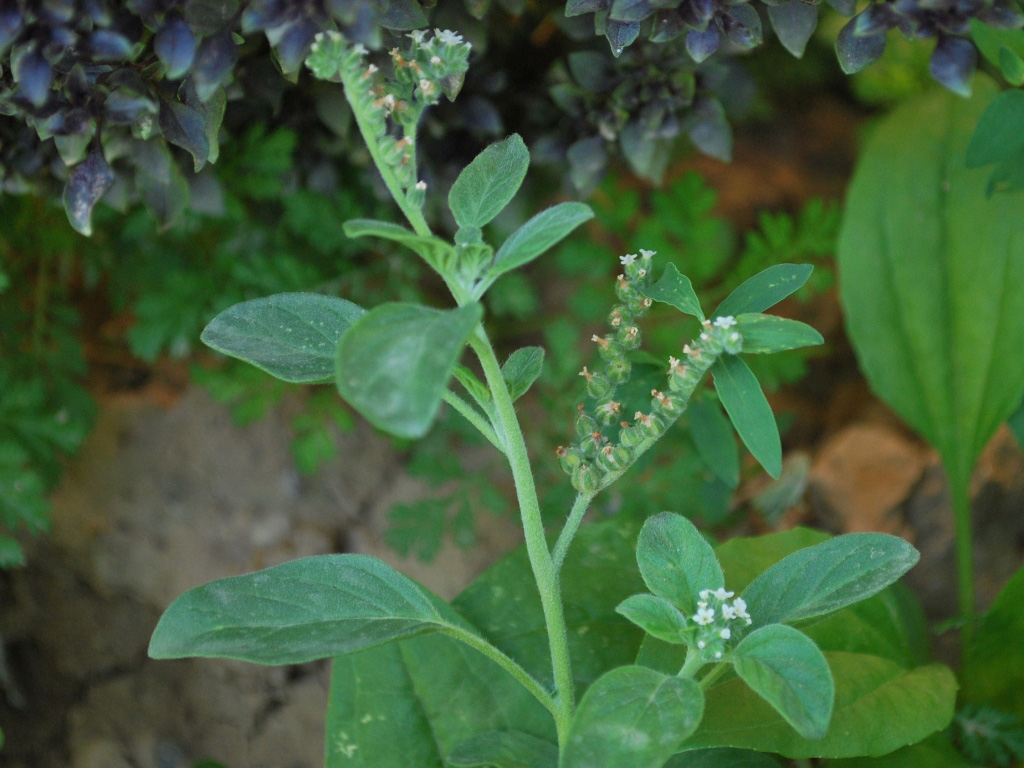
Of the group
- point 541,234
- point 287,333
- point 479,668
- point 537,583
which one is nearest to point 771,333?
point 541,234

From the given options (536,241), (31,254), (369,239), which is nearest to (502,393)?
(536,241)

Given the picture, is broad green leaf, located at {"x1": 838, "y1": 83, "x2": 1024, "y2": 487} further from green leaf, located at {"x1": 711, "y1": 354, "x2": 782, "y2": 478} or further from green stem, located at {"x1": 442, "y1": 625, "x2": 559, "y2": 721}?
→ green stem, located at {"x1": 442, "y1": 625, "x2": 559, "y2": 721}

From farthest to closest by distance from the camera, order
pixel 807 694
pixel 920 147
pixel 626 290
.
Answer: pixel 920 147, pixel 626 290, pixel 807 694

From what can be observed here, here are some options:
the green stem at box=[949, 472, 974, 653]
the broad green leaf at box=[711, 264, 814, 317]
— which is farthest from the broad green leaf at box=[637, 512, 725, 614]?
the green stem at box=[949, 472, 974, 653]

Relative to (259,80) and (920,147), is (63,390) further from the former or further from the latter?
(920,147)

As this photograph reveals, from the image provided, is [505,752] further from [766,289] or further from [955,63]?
[955,63]

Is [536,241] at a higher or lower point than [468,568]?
higher
